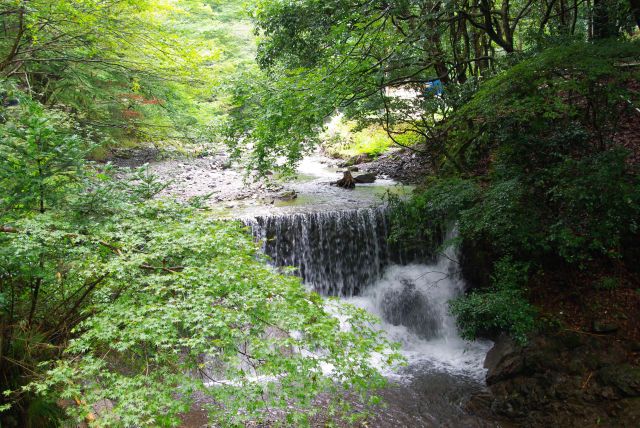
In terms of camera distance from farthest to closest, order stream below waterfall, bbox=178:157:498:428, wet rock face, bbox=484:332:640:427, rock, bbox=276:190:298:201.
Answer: rock, bbox=276:190:298:201 → stream below waterfall, bbox=178:157:498:428 → wet rock face, bbox=484:332:640:427

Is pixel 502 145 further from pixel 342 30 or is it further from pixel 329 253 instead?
pixel 329 253

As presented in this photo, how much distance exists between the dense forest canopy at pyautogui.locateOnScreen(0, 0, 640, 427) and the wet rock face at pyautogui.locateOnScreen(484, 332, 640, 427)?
45cm

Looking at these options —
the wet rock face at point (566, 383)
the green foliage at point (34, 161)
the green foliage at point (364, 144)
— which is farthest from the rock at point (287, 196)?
the green foliage at point (34, 161)

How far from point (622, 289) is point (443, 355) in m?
3.04

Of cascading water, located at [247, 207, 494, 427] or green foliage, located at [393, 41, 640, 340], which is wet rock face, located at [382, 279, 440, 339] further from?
green foliage, located at [393, 41, 640, 340]

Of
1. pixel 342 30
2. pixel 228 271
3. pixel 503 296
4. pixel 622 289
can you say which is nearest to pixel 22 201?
pixel 228 271

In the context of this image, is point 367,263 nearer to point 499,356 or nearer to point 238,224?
point 499,356

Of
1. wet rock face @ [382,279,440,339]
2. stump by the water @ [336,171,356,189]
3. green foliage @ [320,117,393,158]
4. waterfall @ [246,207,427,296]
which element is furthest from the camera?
green foliage @ [320,117,393,158]

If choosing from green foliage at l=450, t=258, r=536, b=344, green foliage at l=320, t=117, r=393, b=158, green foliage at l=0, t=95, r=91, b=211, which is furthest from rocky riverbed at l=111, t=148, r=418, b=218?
green foliage at l=0, t=95, r=91, b=211

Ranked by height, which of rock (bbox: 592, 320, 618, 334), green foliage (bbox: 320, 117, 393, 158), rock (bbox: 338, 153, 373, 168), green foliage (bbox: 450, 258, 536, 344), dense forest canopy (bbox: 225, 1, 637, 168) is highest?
dense forest canopy (bbox: 225, 1, 637, 168)

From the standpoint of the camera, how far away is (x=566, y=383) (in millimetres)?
5676

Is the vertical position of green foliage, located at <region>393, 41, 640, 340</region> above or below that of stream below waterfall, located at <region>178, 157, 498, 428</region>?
above

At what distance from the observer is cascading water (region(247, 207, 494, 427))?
767 cm

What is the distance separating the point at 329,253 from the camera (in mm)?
9414
